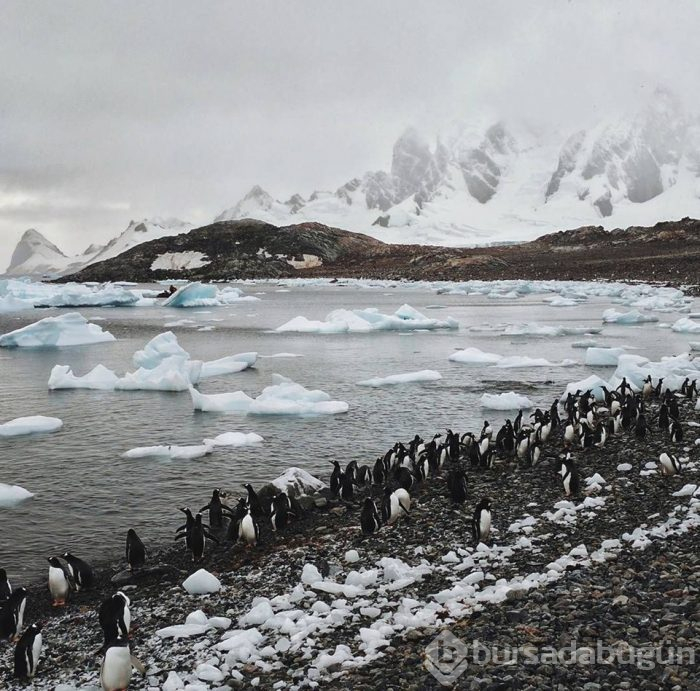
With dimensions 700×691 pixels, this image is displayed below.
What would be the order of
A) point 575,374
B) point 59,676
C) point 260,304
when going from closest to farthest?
point 59,676 < point 575,374 < point 260,304

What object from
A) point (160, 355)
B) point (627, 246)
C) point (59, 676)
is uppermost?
point (627, 246)

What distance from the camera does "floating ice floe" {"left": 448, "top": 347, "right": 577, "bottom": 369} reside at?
20.9 meters

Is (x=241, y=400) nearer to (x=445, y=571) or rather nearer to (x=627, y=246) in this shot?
(x=445, y=571)

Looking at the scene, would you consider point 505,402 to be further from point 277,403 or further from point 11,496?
point 11,496

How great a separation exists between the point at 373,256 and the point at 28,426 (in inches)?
3699

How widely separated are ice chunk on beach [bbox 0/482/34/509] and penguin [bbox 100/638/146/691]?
531cm

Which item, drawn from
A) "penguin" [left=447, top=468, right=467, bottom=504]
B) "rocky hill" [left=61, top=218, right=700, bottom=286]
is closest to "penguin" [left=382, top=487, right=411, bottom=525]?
"penguin" [left=447, top=468, right=467, bottom=504]

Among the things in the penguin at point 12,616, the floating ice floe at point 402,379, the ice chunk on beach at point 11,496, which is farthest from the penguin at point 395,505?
the floating ice floe at point 402,379

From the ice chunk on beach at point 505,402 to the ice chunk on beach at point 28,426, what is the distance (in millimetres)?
8949

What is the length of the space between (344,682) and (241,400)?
35.9 feet

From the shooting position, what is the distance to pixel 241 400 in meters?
15.9

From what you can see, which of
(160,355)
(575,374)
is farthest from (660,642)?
(160,355)

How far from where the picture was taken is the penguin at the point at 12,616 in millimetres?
6480

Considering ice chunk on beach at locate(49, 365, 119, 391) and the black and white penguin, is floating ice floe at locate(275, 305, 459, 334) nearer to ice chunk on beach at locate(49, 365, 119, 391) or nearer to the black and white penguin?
ice chunk on beach at locate(49, 365, 119, 391)
